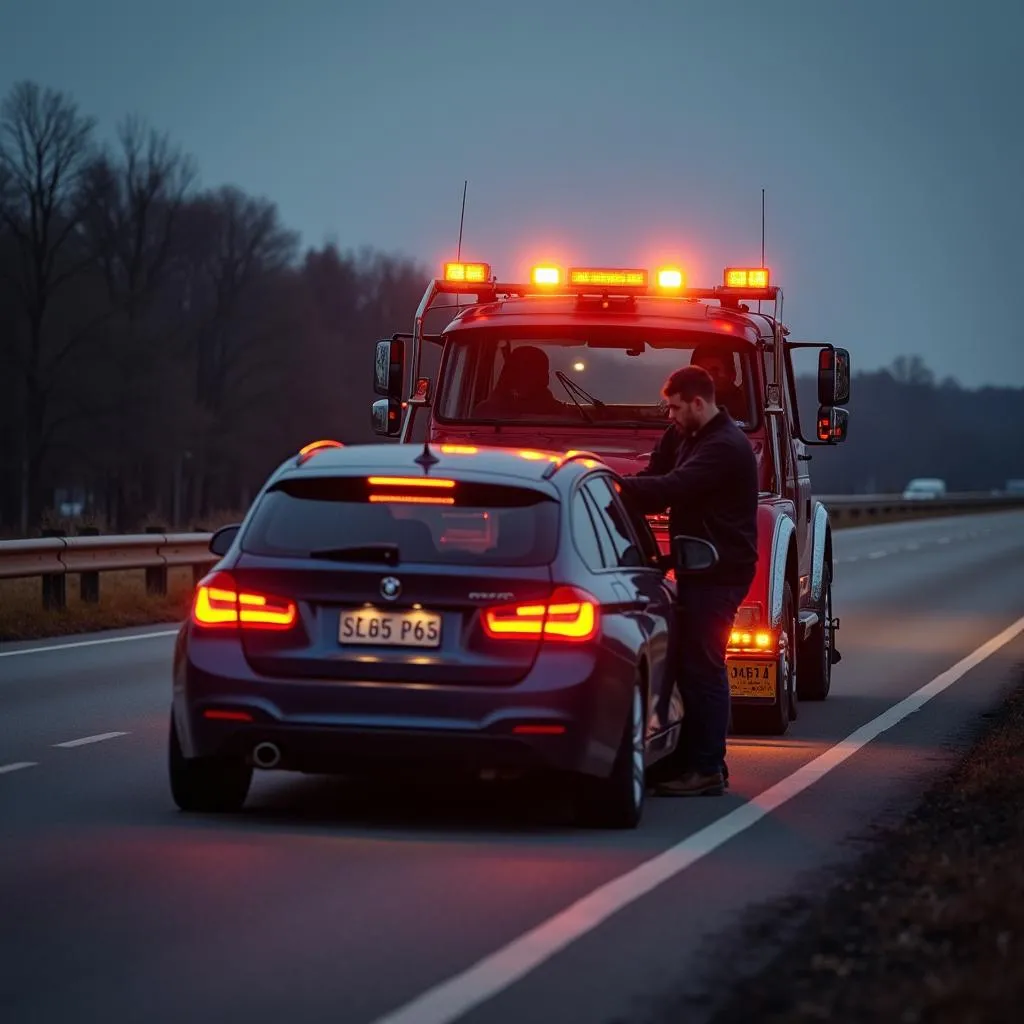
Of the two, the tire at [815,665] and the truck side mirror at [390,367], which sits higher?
the truck side mirror at [390,367]

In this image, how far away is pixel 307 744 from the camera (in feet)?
30.0

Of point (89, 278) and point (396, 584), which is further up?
point (89, 278)

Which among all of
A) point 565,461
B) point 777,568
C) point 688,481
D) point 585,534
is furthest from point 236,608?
point 777,568

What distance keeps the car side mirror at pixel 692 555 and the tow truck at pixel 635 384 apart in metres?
2.42

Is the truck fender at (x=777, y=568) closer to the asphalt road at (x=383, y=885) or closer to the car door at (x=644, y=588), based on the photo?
the asphalt road at (x=383, y=885)

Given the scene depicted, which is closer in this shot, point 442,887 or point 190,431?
point 442,887

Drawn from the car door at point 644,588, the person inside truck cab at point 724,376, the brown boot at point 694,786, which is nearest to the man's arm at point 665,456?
the car door at point 644,588

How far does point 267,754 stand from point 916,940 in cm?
315

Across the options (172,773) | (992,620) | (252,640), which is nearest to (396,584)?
(252,640)

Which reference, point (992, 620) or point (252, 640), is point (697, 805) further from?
point (992, 620)

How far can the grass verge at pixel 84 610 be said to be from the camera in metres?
21.3

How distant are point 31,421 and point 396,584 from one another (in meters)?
65.0

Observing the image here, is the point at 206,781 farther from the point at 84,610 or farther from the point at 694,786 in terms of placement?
the point at 84,610

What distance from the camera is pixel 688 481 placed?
11.2 m
